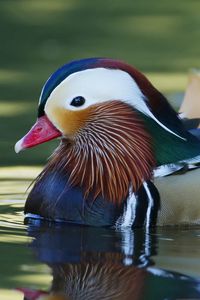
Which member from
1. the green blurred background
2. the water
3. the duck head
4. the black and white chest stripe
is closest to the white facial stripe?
the duck head

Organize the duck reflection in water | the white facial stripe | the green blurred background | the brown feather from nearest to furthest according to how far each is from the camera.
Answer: the duck reflection in water
the white facial stripe
the brown feather
the green blurred background

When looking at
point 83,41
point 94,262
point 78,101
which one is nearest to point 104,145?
point 78,101

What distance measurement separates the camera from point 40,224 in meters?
7.61

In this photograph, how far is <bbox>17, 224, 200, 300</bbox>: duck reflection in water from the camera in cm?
621

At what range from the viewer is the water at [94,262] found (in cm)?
624

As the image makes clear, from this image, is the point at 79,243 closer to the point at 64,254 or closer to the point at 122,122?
the point at 64,254

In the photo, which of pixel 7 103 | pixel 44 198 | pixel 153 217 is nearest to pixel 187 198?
pixel 153 217

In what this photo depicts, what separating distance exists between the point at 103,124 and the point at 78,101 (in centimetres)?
28

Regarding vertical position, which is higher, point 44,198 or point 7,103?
point 7,103

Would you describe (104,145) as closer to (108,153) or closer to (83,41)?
(108,153)

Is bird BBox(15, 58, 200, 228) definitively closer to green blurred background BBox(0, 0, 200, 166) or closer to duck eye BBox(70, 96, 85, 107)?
duck eye BBox(70, 96, 85, 107)

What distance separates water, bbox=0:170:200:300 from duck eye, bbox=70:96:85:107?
0.60 metres

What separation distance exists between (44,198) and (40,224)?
0.44 ft

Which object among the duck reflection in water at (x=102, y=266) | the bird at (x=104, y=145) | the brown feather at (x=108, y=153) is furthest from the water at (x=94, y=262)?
the brown feather at (x=108, y=153)
